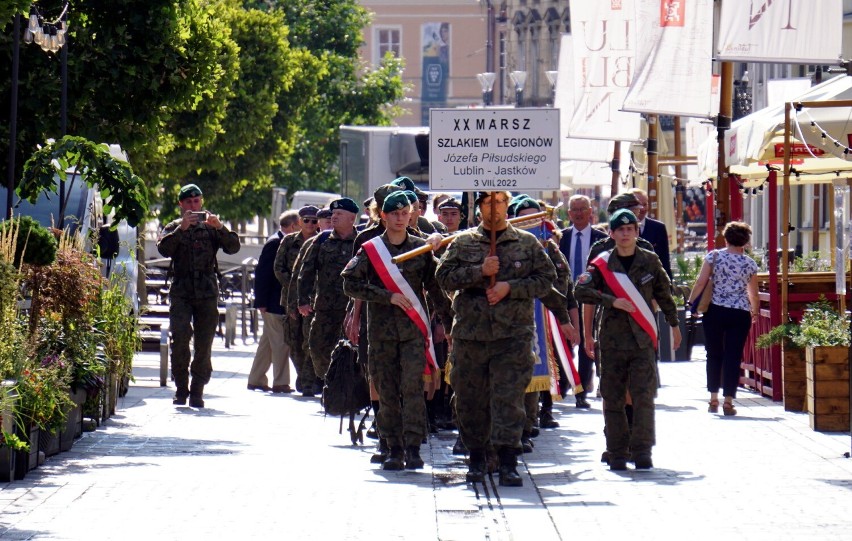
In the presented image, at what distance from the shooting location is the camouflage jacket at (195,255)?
16.2 m

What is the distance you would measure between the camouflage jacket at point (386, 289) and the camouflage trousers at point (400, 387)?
3.1 inches

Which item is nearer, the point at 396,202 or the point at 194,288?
the point at 396,202

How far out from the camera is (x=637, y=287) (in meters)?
12.0

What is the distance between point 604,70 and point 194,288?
9754mm

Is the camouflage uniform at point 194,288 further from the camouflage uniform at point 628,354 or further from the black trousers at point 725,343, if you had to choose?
the camouflage uniform at point 628,354

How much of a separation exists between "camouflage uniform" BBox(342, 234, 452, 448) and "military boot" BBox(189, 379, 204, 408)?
4761 millimetres

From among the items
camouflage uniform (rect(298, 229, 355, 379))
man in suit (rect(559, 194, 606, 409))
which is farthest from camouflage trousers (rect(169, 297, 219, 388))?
man in suit (rect(559, 194, 606, 409))

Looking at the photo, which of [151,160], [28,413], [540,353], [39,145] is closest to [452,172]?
[540,353]

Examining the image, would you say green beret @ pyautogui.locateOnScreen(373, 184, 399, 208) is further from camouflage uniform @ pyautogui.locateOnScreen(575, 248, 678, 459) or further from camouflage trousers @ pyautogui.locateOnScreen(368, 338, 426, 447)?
camouflage uniform @ pyautogui.locateOnScreen(575, 248, 678, 459)

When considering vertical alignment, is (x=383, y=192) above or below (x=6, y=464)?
above

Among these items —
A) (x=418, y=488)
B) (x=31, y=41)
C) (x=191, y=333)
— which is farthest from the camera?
(x=191, y=333)

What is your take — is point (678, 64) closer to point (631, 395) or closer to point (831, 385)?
point (831, 385)

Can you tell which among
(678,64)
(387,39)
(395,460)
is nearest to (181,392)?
(395,460)

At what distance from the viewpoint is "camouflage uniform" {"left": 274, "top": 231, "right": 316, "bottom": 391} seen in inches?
706
